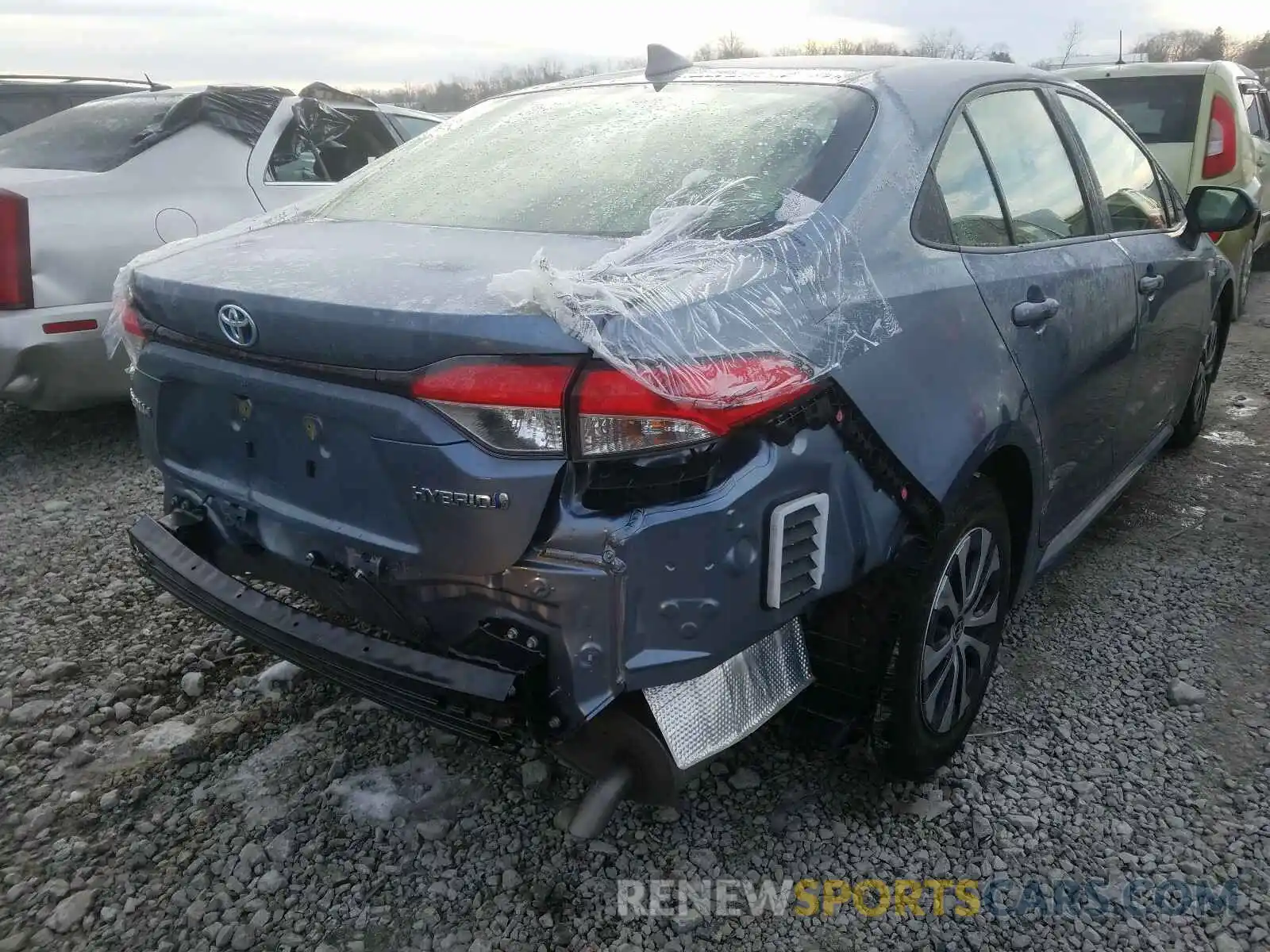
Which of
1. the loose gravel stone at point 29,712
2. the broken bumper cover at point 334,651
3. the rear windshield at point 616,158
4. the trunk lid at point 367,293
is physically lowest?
the loose gravel stone at point 29,712

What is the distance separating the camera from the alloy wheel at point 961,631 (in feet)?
7.32

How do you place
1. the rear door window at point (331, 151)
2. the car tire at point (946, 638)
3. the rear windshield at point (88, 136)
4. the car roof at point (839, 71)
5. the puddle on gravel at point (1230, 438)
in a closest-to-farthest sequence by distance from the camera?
the car tire at point (946, 638)
the car roof at point (839, 71)
the rear windshield at point (88, 136)
the puddle on gravel at point (1230, 438)
the rear door window at point (331, 151)

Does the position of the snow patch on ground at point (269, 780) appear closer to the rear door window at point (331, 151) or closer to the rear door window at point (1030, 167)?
the rear door window at point (1030, 167)

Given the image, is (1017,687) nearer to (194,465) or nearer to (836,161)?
(836,161)

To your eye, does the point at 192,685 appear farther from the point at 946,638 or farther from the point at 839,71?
the point at 839,71

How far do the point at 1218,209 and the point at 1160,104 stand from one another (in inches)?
151

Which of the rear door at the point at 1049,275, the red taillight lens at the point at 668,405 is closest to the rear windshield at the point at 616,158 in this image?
the rear door at the point at 1049,275

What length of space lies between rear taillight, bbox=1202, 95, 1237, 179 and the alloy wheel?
5175 millimetres

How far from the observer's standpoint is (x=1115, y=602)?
3.23 metres

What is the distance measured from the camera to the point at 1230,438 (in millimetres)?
4805

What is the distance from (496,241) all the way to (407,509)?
→ 0.63 m

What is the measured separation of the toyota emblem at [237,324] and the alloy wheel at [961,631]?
1.47 metres

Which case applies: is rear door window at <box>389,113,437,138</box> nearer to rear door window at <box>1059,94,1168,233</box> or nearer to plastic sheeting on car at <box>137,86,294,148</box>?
plastic sheeting on car at <box>137,86,294,148</box>

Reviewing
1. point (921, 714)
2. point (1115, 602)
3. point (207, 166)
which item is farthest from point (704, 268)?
point (207, 166)
